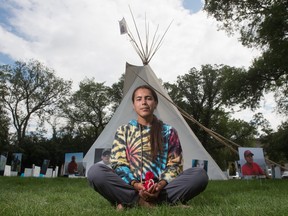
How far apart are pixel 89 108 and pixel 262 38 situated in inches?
1097

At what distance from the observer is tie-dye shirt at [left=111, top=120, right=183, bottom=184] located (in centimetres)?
284

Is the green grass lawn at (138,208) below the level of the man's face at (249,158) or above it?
below

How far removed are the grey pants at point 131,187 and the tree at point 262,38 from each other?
28.0ft

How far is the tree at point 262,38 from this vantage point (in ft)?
33.4

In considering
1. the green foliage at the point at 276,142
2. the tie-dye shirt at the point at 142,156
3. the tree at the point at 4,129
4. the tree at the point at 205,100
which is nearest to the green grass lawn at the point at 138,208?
the tie-dye shirt at the point at 142,156

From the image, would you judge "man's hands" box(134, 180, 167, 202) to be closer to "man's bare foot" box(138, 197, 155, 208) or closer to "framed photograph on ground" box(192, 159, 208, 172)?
"man's bare foot" box(138, 197, 155, 208)

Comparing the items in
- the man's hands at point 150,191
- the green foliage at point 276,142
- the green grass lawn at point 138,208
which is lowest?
the green grass lawn at point 138,208

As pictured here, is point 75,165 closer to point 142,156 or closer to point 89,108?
point 142,156

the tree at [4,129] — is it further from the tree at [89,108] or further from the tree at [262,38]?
the tree at [262,38]

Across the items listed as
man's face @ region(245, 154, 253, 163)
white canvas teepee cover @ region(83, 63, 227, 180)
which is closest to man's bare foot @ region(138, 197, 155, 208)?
man's face @ region(245, 154, 253, 163)

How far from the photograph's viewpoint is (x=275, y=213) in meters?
2.12

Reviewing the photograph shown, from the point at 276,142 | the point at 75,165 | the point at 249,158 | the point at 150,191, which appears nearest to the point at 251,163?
the point at 249,158

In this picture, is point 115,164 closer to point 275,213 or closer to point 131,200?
point 131,200

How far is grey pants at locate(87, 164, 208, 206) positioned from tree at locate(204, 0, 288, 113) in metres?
8.53
